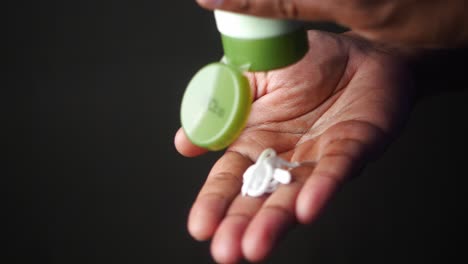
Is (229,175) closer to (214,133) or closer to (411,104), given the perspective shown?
(214,133)

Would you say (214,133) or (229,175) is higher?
(214,133)

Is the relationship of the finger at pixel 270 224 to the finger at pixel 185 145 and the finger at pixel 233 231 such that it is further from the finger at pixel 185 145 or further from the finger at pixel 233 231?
the finger at pixel 185 145

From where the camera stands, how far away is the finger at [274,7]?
2.82 feet

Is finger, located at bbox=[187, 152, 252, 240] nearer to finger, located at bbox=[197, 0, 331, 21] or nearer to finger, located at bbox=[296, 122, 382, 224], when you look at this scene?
finger, located at bbox=[296, 122, 382, 224]

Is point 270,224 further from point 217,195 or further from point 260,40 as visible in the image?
point 260,40

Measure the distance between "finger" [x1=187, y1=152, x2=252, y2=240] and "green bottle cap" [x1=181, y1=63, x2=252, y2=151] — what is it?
0.08m

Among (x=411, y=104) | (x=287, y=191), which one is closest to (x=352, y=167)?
(x=287, y=191)

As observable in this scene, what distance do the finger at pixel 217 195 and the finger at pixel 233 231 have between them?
0.07ft

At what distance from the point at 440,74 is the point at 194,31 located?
766 mm

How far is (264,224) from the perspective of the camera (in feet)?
2.78

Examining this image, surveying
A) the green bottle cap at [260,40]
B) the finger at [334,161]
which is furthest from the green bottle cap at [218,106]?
the finger at [334,161]

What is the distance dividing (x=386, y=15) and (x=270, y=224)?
37 centimetres

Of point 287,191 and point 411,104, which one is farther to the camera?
point 411,104

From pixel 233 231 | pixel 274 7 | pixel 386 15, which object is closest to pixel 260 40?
pixel 274 7
